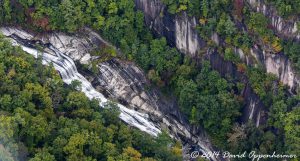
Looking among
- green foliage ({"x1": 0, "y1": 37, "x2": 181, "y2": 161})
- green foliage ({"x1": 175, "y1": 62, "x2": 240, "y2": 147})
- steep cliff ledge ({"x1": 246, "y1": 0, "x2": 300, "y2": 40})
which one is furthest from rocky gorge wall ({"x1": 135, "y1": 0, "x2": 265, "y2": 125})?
green foliage ({"x1": 0, "y1": 37, "x2": 181, "y2": 161})

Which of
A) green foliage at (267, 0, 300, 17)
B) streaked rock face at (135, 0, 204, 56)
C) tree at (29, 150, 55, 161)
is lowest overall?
tree at (29, 150, 55, 161)

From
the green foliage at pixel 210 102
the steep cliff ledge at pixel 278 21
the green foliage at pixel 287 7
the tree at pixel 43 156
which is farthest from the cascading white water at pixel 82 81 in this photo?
the green foliage at pixel 287 7

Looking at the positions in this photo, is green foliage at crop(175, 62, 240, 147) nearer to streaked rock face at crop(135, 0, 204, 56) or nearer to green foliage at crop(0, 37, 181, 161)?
streaked rock face at crop(135, 0, 204, 56)

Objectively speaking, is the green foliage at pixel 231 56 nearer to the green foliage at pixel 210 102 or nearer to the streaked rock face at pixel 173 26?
the green foliage at pixel 210 102

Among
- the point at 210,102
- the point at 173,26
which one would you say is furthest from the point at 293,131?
the point at 173,26

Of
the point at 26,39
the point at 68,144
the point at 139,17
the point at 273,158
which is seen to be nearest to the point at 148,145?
the point at 68,144

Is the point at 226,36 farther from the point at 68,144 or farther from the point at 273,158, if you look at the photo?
the point at 68,144
